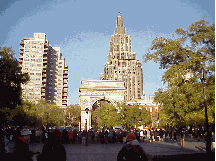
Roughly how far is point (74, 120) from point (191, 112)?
68.9m

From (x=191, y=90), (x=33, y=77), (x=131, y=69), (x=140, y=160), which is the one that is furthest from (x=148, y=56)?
(x=131, y=69)

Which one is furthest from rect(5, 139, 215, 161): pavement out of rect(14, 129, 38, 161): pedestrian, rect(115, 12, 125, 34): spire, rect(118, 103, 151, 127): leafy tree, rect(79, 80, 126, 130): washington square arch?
rect(115, 12, 125, 34): spire

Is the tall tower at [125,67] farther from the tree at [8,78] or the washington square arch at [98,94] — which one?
the tree at [8,78]

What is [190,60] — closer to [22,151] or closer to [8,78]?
[22,151]

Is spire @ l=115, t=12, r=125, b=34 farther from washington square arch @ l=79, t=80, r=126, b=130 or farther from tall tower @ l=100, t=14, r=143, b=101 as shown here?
washington square arch @ l=79, t=80, r=126, b=130

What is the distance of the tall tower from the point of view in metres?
127

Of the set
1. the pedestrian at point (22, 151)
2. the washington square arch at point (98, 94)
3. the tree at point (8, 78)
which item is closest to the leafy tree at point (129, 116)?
the washington square arch at point (98, 94)

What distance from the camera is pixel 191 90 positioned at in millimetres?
13547

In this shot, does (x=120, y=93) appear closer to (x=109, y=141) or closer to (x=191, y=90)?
(x=109, y=141)

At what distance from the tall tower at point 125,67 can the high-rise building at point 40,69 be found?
32.6 metres

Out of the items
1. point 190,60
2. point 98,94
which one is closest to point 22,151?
point 190,60

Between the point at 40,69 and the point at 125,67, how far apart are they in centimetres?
5057

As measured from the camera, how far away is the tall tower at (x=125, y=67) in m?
127

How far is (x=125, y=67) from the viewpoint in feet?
421
